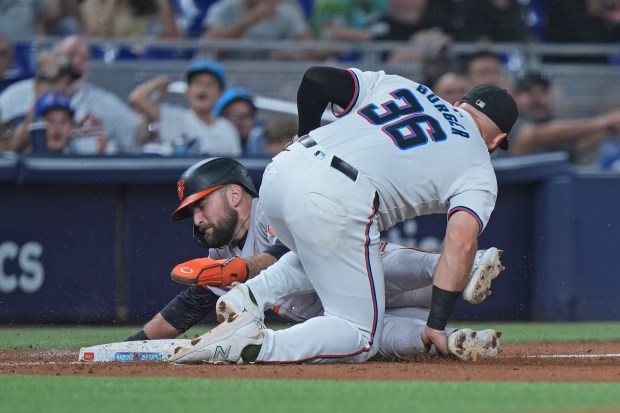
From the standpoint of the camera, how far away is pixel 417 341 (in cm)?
543

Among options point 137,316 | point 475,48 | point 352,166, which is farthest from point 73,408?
point 475,48

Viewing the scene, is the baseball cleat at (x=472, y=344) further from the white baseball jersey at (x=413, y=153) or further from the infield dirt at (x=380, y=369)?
the white baseball jersey at (x=413, y=153)

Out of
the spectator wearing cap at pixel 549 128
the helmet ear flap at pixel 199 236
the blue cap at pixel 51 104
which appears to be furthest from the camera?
the spectator wearing cap at pixel 549 128

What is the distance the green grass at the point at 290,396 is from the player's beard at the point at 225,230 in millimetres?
1174

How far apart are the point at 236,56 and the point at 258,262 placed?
17.4 ft

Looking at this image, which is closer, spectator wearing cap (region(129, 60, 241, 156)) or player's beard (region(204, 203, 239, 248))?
player's beard (region(204, 203, 239, 248))

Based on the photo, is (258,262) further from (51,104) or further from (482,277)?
(51,104)

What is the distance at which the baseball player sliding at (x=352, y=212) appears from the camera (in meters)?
4.92

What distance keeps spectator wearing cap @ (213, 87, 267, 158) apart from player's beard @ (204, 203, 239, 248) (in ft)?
13.1

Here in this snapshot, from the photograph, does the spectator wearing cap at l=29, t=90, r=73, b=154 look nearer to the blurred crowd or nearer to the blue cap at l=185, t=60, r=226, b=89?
the blurred crowd

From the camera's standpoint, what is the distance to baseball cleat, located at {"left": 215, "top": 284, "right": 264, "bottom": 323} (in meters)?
4.92

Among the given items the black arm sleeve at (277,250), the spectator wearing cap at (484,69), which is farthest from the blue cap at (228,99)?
the black arm sleeve at (277,250)

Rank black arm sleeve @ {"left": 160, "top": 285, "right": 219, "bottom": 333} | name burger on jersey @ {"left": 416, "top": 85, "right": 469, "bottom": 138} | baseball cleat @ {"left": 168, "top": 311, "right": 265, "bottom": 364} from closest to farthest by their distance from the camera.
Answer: baseball cleat @ {"left": 168, "top": 311, "right": 265, "bottom": 364}, name burger on jersey @ {"left": 416, "top": 85, "right": 469, "bottom": 138}, black arm sleeve @ {"left": 160, "top": 285, "right": 219, "bottom": 333}

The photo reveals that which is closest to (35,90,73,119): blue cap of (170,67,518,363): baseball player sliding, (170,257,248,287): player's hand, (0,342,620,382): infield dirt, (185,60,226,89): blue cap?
(185,60,226,89): blue cap
